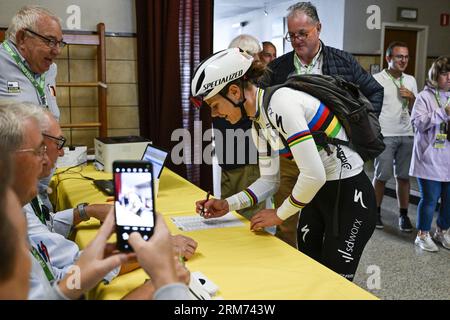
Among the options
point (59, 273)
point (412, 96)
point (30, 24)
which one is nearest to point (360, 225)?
point (59, 273)

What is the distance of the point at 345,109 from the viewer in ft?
5.78

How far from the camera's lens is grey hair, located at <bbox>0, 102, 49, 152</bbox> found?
3.93 ft

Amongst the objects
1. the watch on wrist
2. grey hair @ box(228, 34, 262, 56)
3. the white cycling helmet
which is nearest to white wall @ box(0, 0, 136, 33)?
grey hair @ box(228, 34, 262, 56)

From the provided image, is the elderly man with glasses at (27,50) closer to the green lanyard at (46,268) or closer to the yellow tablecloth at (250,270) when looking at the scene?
the yellow tablecloth at (250,270)

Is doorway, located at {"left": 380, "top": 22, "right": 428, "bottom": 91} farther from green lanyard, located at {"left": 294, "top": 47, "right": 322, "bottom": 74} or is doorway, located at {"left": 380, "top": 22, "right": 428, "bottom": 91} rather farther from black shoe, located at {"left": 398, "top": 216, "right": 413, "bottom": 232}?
green lanyard, located at {"left": 294, "top": 47, "right": 322, "bottom": 74}

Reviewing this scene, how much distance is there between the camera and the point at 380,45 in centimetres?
605

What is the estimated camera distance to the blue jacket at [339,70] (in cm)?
279

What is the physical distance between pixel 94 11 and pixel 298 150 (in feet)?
9.48

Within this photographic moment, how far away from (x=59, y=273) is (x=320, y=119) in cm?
107

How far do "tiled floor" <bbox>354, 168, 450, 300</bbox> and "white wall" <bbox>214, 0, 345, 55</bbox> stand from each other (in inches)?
116

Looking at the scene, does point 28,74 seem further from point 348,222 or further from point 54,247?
point 348,222

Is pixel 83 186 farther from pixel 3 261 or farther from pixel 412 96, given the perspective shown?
pixel 412 96

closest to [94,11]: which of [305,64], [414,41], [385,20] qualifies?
[305,64]

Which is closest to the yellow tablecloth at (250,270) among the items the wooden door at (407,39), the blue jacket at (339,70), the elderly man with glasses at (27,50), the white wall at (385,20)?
the elderly man with glasses at (27,50)
